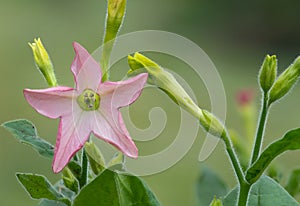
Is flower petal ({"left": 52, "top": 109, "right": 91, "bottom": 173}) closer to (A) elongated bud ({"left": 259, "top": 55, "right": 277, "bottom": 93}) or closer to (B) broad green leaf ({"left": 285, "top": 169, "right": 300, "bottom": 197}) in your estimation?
(A) elongated bud ({"left": 259, "top": 55, "right": 277, "bottom": 93})

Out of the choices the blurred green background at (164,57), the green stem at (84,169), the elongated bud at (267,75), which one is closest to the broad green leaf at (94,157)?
the green stem at (84,169)

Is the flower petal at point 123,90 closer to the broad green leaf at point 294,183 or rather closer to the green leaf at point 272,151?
the green leaf at point 272,151

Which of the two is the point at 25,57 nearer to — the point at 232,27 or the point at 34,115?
the point at 34,115

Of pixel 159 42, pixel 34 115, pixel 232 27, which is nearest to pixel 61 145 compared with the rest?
pixel 34 115

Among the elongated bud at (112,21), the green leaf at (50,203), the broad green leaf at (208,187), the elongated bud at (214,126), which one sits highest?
the elongated bud at (112,21)

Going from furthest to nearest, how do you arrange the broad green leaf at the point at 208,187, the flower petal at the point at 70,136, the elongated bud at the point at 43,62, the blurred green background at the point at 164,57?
the blurred green background at the point at 164,57, the broad green leaf at the point at 208,187, the elongated bud at the point at 43,62, the flower petal at the point at 70,136

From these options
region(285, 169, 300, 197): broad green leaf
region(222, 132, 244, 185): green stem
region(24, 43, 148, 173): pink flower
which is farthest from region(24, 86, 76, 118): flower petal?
region(285, 169, 300, 197): broad green leaf
